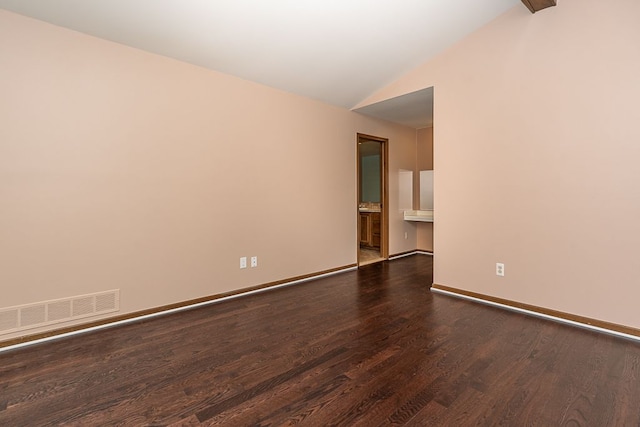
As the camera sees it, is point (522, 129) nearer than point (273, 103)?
Yes

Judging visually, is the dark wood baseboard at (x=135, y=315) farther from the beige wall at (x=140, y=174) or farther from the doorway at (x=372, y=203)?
the doorway at (x=372, y=203)

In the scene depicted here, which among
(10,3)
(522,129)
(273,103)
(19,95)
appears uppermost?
(10,3)

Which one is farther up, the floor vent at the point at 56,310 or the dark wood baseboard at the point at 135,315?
the floor vent at the point at 56,310

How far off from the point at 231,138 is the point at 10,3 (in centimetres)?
183

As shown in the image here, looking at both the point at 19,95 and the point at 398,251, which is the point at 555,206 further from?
the point at 19,95

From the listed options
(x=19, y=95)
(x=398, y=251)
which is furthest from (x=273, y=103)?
(x=398, y=251)

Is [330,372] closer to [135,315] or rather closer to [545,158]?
[135,315]

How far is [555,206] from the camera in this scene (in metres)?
2.81

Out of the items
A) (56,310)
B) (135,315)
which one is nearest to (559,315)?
(135,315)

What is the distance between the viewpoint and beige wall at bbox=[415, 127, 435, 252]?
232 inches

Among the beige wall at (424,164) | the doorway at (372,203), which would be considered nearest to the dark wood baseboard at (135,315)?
the doorway at (372,203)

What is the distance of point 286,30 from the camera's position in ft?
9.37

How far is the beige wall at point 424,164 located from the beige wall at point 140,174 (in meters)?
2.56

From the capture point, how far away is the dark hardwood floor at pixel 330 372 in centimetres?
158
